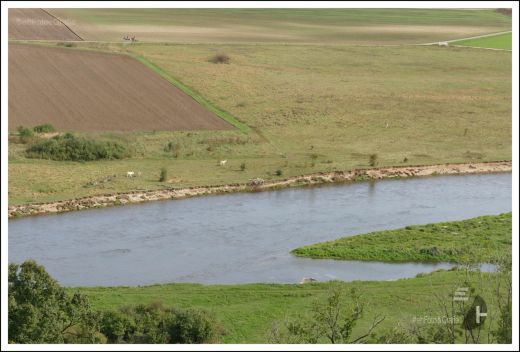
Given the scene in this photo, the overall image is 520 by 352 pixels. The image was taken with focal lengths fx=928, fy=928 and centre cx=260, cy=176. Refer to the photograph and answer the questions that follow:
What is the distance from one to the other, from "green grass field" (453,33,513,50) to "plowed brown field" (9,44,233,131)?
126 feet

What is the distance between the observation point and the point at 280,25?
96688mm

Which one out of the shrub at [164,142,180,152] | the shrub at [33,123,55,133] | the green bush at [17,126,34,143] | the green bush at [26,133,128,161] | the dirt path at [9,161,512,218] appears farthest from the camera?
the shrub at [33,123,55,133]

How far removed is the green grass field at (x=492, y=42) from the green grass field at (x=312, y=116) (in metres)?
3.75

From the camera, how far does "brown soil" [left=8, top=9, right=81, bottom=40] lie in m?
79.3

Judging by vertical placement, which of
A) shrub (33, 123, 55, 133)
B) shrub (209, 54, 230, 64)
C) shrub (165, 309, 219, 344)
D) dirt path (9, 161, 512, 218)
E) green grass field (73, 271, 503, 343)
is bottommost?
shrub (165, 309, 219, 344)

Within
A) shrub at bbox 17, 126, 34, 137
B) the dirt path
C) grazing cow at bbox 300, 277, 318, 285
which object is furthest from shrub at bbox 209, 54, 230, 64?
grazing cow at bbox 300, 277, 318, 285

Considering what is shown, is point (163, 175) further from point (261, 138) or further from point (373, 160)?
point (373, 160)

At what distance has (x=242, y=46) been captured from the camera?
8844 centimetres

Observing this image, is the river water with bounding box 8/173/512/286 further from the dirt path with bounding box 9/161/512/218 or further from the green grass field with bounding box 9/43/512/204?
the green grass field with bounding box 9/43/512/204

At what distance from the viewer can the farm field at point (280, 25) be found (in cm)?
8531

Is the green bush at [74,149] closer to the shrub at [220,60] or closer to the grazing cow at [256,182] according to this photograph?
the grazing cow at [256,182]

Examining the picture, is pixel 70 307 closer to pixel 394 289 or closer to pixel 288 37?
pixel 394 289

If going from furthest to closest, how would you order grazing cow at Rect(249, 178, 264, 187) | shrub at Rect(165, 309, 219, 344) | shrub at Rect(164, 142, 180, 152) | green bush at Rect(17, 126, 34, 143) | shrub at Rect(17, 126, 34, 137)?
shrub at Rect(164, 142, 180, 152) < shrub at Rect(17, 126, 34, 137) < green bush at Rect(17, 126, 34, 143) < grazing cow at Rect(249, 178, 264, 187) < shrub at Rect(165, 309, 219, 344)

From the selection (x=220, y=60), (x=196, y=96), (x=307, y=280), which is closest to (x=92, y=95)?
(x=196, y=96)
